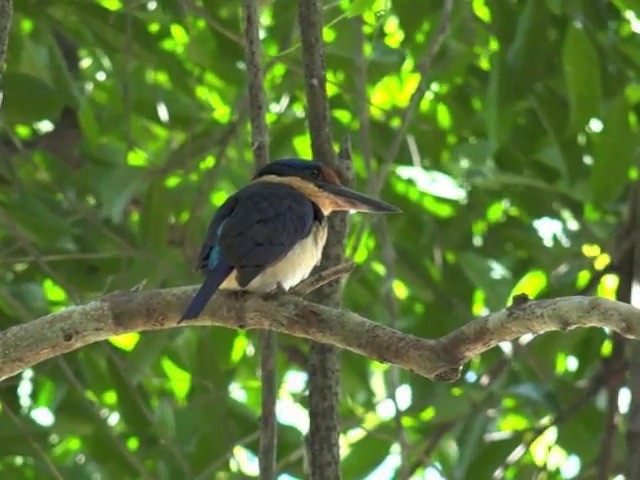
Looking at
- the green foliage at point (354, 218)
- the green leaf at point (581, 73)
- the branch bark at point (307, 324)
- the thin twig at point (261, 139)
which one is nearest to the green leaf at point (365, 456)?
the green foliage at point (354, 218)

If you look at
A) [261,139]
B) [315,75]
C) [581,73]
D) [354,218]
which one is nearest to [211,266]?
[261,139]

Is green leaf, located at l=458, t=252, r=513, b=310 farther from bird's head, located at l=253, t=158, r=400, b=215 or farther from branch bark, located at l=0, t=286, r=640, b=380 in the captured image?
branch bark, located at l=0, t=286, r=640, b=380

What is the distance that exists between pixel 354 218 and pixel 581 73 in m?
1.71

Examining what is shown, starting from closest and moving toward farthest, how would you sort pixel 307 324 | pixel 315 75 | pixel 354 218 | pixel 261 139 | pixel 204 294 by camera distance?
pixel 307 324 < pixel 204 294 < pixel 261 139 < pixel 315 75 < pixel 354 218

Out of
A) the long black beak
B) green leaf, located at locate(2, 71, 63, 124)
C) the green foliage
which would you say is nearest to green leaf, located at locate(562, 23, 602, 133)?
the green foliage

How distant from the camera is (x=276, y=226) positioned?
3.99 metres

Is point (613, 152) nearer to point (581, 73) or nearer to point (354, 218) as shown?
point (581, 73)

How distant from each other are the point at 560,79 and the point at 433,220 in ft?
3.23

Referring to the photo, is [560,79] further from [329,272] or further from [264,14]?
[264,14]

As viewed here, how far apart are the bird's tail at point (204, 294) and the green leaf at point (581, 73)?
112 centimetres

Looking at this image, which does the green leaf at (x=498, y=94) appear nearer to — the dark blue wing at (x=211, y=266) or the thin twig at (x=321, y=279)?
the dark blue wing at (x=211, y=266)

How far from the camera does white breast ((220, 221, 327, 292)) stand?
3.77 metres

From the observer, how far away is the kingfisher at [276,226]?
3.72 metres

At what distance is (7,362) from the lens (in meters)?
2.92
